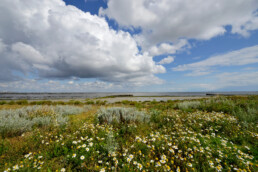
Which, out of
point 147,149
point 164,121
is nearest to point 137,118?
point 164,121

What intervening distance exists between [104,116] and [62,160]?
11.9 feet

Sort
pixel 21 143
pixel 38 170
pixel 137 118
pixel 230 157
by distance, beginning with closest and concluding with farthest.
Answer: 1. pixel 38 170
2. pixel 230 157
3. pixel 21 143
4. pixel 137 118

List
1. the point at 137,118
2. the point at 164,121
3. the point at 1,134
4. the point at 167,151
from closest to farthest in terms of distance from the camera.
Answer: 1. the point at 167,151
2. the point at 1,134
3. the point at 164,121
4. the point at 137,118

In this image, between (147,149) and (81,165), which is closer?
(81,165)

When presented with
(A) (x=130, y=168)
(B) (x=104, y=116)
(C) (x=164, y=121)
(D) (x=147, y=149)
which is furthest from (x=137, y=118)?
(A) (x=130, y=168)

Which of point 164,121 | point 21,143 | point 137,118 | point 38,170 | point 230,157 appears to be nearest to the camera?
point 38,170

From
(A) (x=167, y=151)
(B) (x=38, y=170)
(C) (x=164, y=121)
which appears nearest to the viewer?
(B) (x=38, y=170)

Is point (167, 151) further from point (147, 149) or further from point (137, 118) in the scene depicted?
point (137, 118)

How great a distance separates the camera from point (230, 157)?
99.1 inches

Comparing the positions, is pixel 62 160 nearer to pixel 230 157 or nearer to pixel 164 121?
pixel 230 157

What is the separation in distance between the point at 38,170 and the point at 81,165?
836 millimetres

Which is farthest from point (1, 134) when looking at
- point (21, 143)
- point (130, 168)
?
point (130, 168)

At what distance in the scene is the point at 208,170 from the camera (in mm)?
2180

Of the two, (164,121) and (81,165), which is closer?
(81,165)
